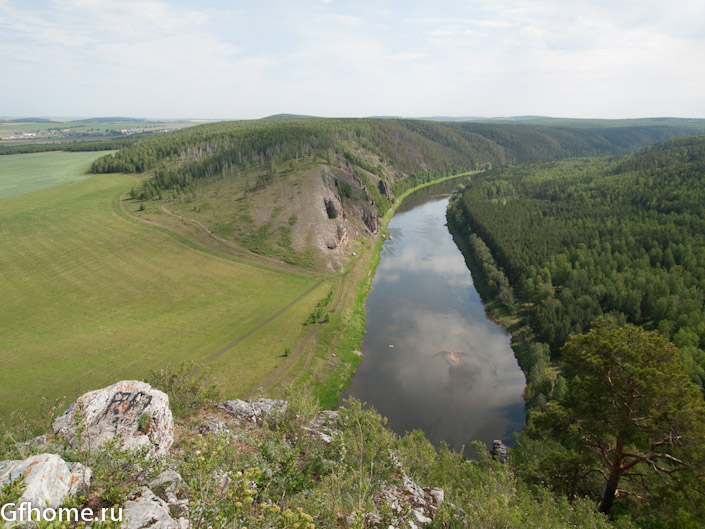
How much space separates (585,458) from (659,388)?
746 cm

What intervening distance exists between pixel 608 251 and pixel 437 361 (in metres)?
54.1

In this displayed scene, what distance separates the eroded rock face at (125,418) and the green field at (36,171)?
145146 millimetres

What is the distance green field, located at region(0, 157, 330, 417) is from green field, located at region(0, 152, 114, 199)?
128 ft

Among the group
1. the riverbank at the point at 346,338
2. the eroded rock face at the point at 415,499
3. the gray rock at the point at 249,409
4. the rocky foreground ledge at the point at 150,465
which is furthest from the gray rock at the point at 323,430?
the riverbank at the point at 346,338

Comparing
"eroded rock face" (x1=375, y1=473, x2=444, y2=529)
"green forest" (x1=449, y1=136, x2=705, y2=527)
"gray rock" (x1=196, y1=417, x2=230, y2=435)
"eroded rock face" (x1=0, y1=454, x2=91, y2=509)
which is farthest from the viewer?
"gray rock" (x1=196, y1=417, x2=230, y2=435)

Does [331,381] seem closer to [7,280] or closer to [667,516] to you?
[667,516]

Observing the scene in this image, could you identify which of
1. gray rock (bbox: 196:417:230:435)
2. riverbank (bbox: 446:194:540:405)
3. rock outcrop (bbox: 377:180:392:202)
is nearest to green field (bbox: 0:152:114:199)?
rock outcrop (bbox: 377:180:392:202)

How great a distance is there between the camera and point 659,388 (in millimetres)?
19109

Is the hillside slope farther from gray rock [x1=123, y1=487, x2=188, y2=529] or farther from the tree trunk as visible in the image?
gray rock [x1=123, y1=487, x2=188, y2=529]

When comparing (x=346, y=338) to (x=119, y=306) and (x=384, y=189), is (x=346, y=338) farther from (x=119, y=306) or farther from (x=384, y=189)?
(x=384, y=189)

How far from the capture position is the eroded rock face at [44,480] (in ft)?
29.8

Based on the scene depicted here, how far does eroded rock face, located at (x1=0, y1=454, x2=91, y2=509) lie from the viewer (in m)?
9.07

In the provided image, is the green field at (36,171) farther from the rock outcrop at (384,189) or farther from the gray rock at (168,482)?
the gray rock at (168,482)

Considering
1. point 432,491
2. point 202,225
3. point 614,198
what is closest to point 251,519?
point 432,491
